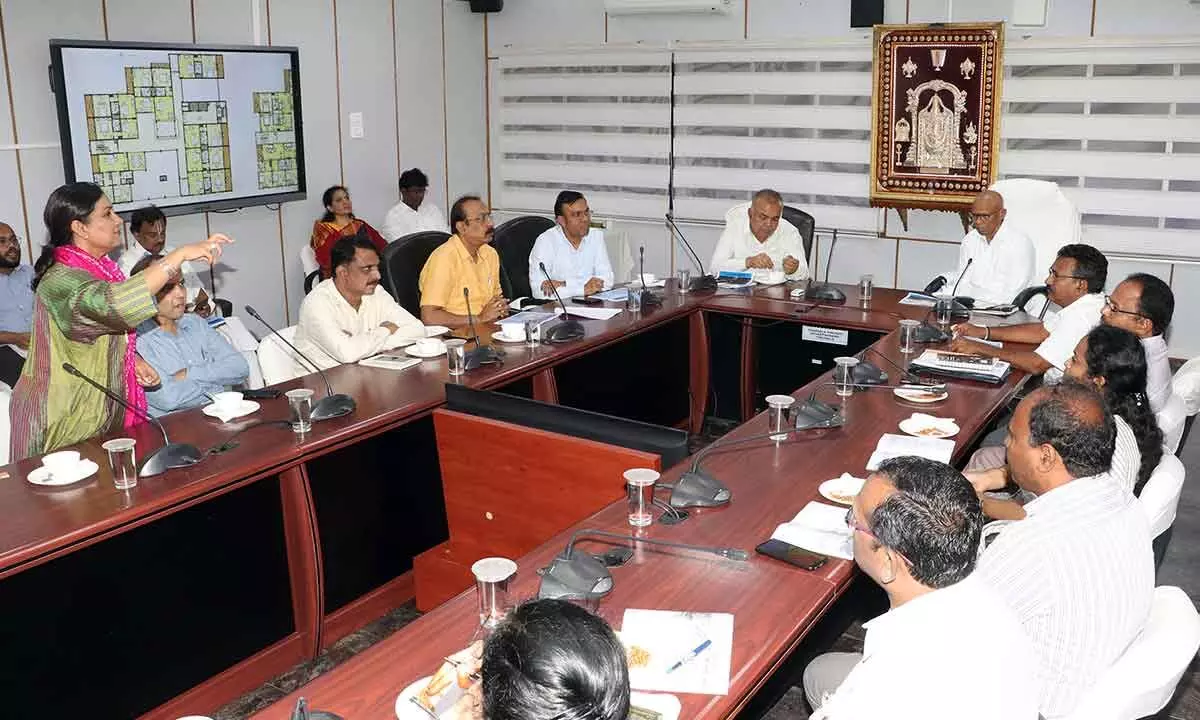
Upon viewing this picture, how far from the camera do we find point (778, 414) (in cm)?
300

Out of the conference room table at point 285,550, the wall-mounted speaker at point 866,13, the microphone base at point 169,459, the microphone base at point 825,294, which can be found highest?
the wall-mounted speaker at point 866,13

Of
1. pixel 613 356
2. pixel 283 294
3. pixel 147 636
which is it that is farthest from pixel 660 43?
pixel 147 636

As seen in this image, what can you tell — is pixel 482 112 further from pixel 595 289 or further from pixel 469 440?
pixel 469 440

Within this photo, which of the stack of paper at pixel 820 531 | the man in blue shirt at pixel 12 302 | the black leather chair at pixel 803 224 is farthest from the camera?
the black leather chair at pixel 803 224

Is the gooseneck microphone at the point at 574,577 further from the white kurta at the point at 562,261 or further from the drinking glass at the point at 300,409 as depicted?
the white kurta at the point at 562,261

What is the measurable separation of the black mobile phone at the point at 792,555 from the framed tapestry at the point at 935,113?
15.2 ft

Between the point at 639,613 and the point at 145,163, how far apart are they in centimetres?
486

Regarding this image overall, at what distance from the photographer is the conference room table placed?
213 cm

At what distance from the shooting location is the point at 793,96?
684 cm

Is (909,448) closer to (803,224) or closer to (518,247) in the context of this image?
(518,247)

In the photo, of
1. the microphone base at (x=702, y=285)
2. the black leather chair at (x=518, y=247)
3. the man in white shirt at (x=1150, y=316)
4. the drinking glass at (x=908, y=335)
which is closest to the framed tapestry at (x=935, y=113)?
the microphone base at (x=702, y=285)

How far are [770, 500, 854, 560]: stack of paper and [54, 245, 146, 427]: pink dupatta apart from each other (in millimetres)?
1984

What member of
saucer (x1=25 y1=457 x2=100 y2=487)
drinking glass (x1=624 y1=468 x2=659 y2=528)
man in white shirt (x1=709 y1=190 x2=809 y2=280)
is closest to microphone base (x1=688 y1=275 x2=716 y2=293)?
man in white shirt (x1=709 y1=190 x2=809 y2=280)

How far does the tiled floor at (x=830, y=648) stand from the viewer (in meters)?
2.90
